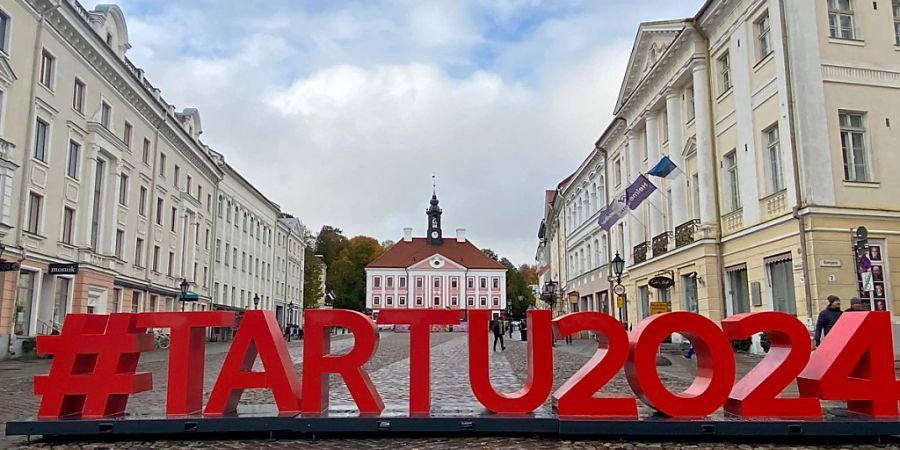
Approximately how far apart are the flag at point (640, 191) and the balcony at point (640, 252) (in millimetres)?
4685

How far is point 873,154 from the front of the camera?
61.0ft

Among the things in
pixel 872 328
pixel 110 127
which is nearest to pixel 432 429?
pixel 872 328

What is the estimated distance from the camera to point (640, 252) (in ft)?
103

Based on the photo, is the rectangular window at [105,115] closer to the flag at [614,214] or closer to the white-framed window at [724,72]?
the flag at [614,214]

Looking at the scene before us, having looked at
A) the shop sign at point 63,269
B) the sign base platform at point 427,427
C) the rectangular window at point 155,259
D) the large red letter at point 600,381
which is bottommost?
the sign base platform at point 427,427

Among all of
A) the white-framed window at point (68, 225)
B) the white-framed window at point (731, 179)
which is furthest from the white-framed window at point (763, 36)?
the white-framed window at point (68, 225)

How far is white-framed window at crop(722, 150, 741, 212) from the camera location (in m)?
22.8

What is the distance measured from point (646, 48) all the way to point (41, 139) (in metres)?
24.5

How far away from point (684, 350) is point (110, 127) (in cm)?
2654

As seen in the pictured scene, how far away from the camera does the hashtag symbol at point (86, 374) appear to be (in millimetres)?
7797

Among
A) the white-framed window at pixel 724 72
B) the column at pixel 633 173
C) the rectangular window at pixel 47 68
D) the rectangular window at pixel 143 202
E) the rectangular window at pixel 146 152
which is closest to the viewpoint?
the white-framed window at pixel 724 72

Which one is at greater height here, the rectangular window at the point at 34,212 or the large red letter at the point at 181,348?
the rectangular window at the point at 34,212

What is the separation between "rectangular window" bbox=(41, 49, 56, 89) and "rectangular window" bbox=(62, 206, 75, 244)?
16.8ft

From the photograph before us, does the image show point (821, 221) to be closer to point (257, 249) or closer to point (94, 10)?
point (94, 10)
